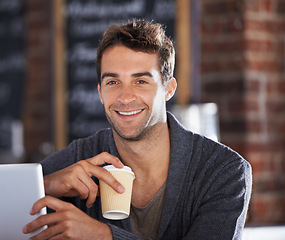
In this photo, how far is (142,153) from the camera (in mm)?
→ 1708

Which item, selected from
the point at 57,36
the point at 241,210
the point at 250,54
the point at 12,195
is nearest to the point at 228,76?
the point at 250,54

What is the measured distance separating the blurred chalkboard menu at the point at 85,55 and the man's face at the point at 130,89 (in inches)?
54.6

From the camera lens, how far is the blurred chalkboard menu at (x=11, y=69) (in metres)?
3.45

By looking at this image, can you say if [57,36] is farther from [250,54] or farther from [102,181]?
[102,181]

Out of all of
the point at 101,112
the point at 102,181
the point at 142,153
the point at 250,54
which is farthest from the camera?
the point at 101,112

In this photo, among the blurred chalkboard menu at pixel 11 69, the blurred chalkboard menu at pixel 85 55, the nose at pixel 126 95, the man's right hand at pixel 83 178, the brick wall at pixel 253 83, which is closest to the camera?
the man's right hand at pixel 83 178

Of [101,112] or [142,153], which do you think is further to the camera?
[101,112]

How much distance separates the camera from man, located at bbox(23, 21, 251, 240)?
1.46 m

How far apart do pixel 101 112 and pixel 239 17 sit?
99 cm

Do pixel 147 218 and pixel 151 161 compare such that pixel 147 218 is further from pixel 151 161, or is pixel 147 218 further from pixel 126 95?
pixel 126 95

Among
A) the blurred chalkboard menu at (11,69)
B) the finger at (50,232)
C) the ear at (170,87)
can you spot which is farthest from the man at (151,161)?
the blurred chalkboard menu at (11,69)

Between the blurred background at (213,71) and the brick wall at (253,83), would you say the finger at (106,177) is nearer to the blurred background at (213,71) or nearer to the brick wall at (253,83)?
the blurred background at (213,71)

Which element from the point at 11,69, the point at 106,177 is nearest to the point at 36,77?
the point at 11,69

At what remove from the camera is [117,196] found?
1353mm
